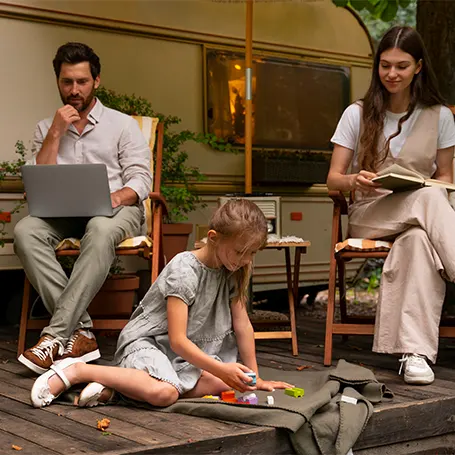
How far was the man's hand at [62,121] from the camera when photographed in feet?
13.1

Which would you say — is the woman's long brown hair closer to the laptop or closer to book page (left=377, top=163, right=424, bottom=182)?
book page (left=377, top=163, right=424, bottom=182)

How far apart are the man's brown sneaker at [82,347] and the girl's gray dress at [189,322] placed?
0.50m

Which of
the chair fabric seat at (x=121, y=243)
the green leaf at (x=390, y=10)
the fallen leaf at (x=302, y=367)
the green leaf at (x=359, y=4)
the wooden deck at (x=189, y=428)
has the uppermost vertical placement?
the green leaf at (x=359, y=4)

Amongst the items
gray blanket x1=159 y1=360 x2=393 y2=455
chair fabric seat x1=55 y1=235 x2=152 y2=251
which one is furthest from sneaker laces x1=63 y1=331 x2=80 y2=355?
gray blanket x1=159 y1=360 x2=393 y2=455

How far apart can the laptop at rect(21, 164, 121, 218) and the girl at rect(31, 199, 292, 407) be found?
2.65 ft

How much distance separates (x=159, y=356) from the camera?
2.90 m

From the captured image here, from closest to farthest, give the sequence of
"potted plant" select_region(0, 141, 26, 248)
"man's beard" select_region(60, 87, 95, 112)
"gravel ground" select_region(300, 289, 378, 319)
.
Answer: "man's beard" select_region(60, 87, 95, 112)
"potted plant" select_region(0, 141, 26, 248)
"gravel ground" select_region(300, 289, 378, 319)

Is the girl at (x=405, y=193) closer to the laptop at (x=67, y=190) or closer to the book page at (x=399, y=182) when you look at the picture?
the book page at (x=399, y=182)

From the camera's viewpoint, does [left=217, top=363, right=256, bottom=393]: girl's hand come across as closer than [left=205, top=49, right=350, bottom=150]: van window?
Yes

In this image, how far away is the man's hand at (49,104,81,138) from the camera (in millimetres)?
3986

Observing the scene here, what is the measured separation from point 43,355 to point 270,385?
3.12 ft

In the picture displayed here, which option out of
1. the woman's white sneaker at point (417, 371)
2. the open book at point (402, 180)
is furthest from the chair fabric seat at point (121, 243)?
the woman's white sneaker at point (417, 371)

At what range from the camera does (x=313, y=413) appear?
8.61ft

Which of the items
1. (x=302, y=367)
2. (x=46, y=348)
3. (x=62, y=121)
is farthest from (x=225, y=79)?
(x=46, y=348)
